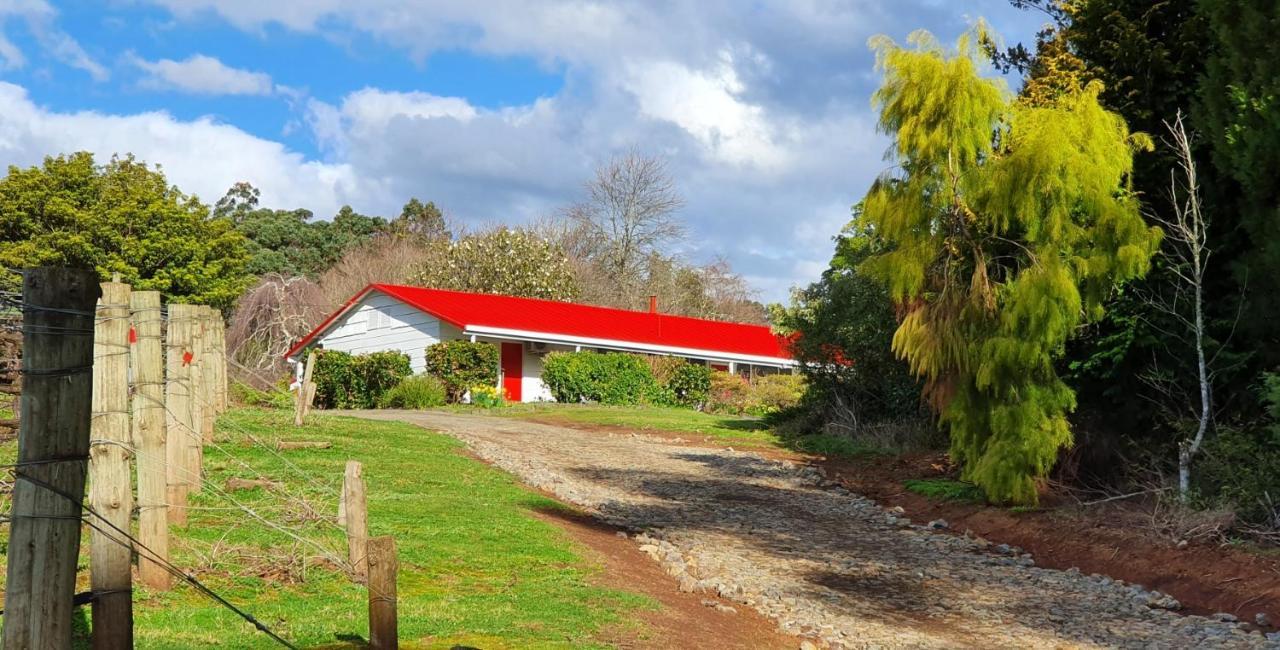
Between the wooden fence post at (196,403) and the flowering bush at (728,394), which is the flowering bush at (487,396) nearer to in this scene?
the flowering bush at (728,394)

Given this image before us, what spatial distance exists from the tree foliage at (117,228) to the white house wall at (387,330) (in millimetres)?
4867

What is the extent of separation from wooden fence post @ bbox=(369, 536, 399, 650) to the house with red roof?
94.7ft

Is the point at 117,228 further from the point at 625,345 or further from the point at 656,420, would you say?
the point at 656,420

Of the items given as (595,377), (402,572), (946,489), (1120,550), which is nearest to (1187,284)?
→ (1120,550)

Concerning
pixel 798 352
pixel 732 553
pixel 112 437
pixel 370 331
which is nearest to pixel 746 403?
pixel 798 352

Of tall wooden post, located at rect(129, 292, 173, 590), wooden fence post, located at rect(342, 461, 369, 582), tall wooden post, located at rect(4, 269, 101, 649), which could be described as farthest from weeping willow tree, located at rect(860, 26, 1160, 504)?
tall wooden post, located at rect(4, 269, 101, 649)

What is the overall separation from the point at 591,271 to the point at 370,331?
20.4 m

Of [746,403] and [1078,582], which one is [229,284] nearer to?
[746,403]

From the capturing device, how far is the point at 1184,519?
13008 mm

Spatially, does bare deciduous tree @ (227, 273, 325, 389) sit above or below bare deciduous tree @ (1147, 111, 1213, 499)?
above

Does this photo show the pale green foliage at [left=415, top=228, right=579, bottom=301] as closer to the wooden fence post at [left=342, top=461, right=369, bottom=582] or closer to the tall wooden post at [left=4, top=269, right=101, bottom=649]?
the wooden fence post at [left=342, top=461, right=369, bottom=582]

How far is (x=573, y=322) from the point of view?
39.8 meters

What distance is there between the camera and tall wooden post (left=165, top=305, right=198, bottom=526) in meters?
9.59

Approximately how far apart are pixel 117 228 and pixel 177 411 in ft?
109
